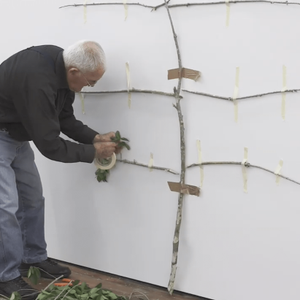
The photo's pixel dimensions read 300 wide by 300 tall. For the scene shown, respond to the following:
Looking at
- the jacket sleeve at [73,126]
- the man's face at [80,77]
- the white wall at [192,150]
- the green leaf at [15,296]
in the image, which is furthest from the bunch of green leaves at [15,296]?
the man's face at [80,77]

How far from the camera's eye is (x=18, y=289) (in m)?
2.33

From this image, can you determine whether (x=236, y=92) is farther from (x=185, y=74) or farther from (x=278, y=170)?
(x=278, y=170)

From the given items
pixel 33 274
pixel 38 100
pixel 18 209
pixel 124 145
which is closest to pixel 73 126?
pixel 124 145

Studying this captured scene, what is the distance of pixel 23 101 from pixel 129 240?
2.99ft

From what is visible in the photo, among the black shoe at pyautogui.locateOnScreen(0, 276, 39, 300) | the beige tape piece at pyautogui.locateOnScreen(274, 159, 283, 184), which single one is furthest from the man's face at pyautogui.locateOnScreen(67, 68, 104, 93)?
the black shoe at pyautogui.locateOnScreen(0, 276, 39, 300)

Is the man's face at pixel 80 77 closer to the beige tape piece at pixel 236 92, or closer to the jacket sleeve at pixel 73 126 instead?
the jacket sleeve at pixel 73 126

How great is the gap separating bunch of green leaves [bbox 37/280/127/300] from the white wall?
32cm

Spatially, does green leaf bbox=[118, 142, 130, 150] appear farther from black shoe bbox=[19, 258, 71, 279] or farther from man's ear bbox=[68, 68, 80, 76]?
black shoe bbox=[19, 258, 71, 279]

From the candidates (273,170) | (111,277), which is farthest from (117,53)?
(111,277)

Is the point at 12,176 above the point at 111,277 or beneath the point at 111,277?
above

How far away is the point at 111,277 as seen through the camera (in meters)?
2.61

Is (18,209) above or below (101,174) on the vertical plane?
below

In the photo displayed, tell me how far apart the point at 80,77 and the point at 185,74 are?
48cm

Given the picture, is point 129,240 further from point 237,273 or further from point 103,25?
point 103,25
